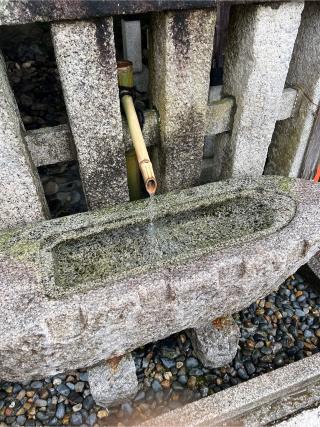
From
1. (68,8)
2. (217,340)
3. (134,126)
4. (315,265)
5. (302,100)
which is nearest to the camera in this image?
(68,8)

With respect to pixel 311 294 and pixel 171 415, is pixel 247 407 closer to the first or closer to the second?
pixel 171 415

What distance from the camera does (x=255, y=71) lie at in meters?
2.29

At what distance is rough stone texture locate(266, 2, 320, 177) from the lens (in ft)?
8.13

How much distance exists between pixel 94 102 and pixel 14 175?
67 cm

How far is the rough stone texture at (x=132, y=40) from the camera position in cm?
273

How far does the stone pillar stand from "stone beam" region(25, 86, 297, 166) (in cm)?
9

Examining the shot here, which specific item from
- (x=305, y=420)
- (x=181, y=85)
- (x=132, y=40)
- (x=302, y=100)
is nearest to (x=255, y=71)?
(x=181, y=85)

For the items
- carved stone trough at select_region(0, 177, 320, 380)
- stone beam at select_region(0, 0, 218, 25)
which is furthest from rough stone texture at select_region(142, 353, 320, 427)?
stone beam at select_region(0, 0, 218, 25)

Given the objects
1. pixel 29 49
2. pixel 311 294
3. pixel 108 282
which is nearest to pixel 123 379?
pixel 108 282

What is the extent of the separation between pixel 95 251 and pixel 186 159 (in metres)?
0.96

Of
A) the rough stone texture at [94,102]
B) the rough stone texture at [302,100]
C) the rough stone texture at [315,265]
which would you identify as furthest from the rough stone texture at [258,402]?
the rough stone texture at [302,100]

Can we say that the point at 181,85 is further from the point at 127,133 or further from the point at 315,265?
the point at 315,265

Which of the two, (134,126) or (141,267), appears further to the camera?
(134,126)

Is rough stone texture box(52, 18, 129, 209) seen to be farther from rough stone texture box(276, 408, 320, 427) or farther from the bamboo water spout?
rough stone texture box(276, 408, 320, 427)
